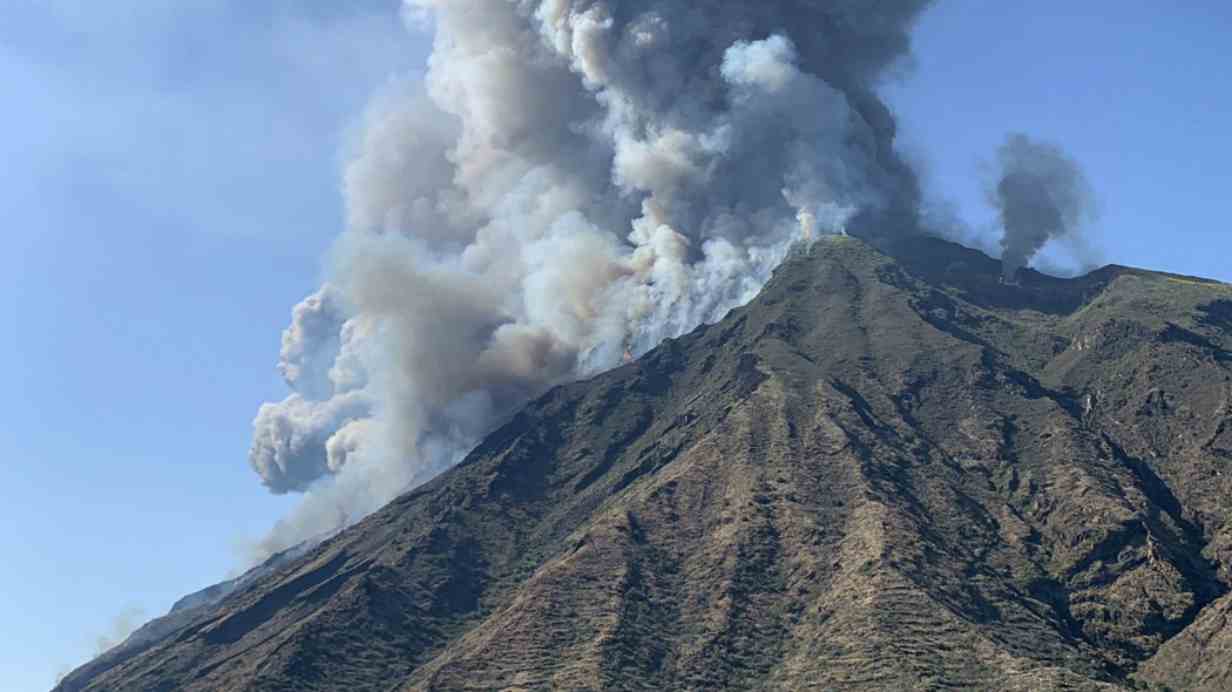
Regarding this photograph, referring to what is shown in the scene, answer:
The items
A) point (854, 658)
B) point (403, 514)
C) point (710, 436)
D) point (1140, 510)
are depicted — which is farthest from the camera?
point (403, 514)

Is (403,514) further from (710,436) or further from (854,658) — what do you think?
(854,658)

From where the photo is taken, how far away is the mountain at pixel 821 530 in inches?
4392

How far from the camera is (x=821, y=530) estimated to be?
414 feet

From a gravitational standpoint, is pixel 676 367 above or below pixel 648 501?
above

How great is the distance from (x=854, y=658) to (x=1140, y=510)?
108 feet

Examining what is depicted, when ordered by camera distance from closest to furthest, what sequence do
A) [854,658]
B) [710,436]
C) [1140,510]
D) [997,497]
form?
1. [854,658]
2. [1140,510]
3. [997,497]
4. [710,436]

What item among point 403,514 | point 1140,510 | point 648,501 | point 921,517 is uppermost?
point 403,514

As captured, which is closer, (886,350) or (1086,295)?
(886,350)

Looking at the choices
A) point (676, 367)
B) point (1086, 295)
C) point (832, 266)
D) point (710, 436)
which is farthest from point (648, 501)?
point (1086, 295)

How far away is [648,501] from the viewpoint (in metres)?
138

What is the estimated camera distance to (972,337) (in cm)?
17500

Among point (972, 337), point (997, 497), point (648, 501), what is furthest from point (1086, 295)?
point (648, 501)

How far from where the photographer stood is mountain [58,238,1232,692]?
366 ft

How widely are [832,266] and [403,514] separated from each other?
6497cm
